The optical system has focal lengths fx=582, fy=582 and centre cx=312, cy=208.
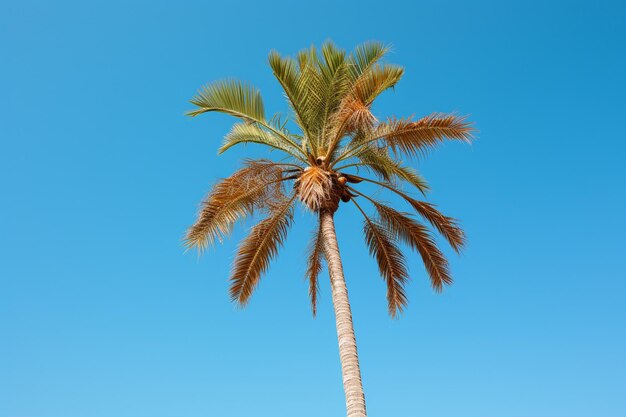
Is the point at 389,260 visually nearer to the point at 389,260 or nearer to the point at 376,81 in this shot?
the point at 389,260

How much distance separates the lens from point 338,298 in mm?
11633

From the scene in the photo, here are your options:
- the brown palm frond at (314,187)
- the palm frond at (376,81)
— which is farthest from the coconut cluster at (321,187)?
the palm frond at (376,81)

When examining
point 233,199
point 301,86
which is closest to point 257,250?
point 233,199

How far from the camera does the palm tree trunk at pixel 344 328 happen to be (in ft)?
33.9

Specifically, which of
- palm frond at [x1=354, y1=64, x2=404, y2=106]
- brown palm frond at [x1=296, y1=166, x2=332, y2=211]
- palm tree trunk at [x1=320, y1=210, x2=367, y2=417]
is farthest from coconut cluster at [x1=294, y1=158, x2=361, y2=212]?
palm frond at [x1=354, y1=64, x2=404, y2=106]

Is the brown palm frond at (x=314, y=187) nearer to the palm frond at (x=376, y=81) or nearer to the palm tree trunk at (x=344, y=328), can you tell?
the palm tree trunk at (x=344, y=328)

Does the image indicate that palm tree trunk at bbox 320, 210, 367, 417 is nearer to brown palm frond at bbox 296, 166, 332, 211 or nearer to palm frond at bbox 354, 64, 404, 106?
brown palm frond at bbox 296, 166, 332, 211

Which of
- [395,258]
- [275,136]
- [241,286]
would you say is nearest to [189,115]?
[275,136]

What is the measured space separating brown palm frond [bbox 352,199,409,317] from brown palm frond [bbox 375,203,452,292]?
282mm

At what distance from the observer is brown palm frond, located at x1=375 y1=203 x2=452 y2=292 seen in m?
13.9

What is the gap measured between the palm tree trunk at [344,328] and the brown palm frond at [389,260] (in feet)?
6.27

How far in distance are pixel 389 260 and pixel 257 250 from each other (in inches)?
130

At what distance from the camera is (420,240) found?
548 inches

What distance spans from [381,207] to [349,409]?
5199 millimetres
